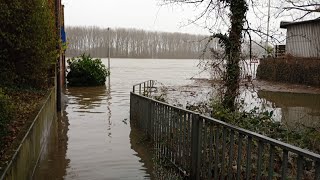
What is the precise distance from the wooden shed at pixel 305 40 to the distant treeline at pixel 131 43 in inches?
3160

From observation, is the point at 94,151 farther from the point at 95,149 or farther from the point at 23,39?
the point at 23,39

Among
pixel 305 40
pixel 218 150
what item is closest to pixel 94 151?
pixel 218 150

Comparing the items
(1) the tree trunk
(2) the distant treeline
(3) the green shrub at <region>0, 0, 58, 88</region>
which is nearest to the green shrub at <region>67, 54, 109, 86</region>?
(3) the green shrub at <region>0, 0, 58, 88</region>

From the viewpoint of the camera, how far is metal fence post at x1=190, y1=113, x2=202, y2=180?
5268 mm

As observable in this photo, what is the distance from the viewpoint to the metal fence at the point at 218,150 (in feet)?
11.9

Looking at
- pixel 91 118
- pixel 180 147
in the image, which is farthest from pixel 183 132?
pixel 91 118

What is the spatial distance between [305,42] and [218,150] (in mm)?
30335

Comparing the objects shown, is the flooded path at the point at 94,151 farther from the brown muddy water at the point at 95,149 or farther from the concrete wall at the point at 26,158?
the concrete wall at the point at 26,158

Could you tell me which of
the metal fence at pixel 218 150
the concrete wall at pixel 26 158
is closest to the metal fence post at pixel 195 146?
the metal fence at pixel 218 150

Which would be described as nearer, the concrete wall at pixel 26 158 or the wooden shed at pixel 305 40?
the concrete wall at pixel 26 158

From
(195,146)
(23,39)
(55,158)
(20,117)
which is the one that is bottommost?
(55,158)

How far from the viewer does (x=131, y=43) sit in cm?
12469

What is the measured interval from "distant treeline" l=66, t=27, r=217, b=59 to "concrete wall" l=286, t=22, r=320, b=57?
80.5 m

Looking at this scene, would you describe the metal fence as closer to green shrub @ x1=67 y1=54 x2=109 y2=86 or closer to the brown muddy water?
the brown muddy water
